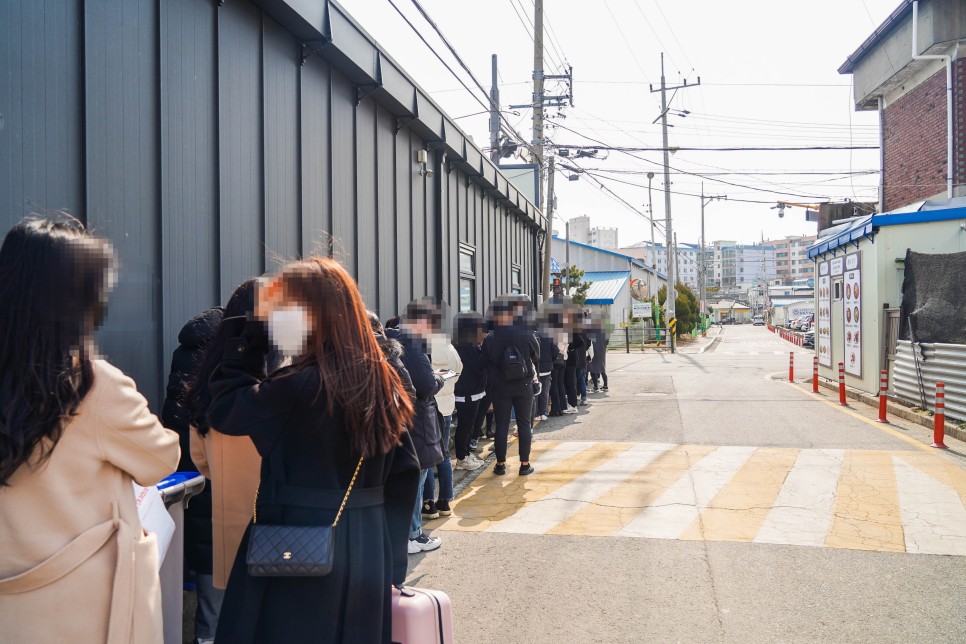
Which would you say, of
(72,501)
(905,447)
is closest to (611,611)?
(72,501)

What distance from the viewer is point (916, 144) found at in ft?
70.9

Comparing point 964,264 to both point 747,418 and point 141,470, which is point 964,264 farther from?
point 141,470

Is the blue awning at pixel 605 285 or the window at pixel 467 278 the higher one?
the blue awning at pixel 605 285

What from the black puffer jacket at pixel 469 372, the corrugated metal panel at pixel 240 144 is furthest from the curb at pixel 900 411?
the corrugated metal panel at pixel 240 144

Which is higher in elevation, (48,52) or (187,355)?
(48,52)

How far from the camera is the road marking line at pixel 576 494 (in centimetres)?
592

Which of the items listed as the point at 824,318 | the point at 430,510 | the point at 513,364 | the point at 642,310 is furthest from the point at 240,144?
the point at 642,310

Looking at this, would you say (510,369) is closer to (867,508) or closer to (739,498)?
(739,498)

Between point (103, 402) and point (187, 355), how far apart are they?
191 centimetres

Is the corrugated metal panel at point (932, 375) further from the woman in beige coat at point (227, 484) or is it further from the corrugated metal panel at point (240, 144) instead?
the woman in beige coat at point (227, 484)

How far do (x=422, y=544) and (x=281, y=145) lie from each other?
3628mm

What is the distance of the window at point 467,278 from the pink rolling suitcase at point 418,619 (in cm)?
955

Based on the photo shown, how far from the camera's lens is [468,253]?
12.4 metres

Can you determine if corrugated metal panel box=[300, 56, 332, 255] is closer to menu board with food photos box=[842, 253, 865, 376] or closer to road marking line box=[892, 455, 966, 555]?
road marking line box=[892, 455, 966, 555]
